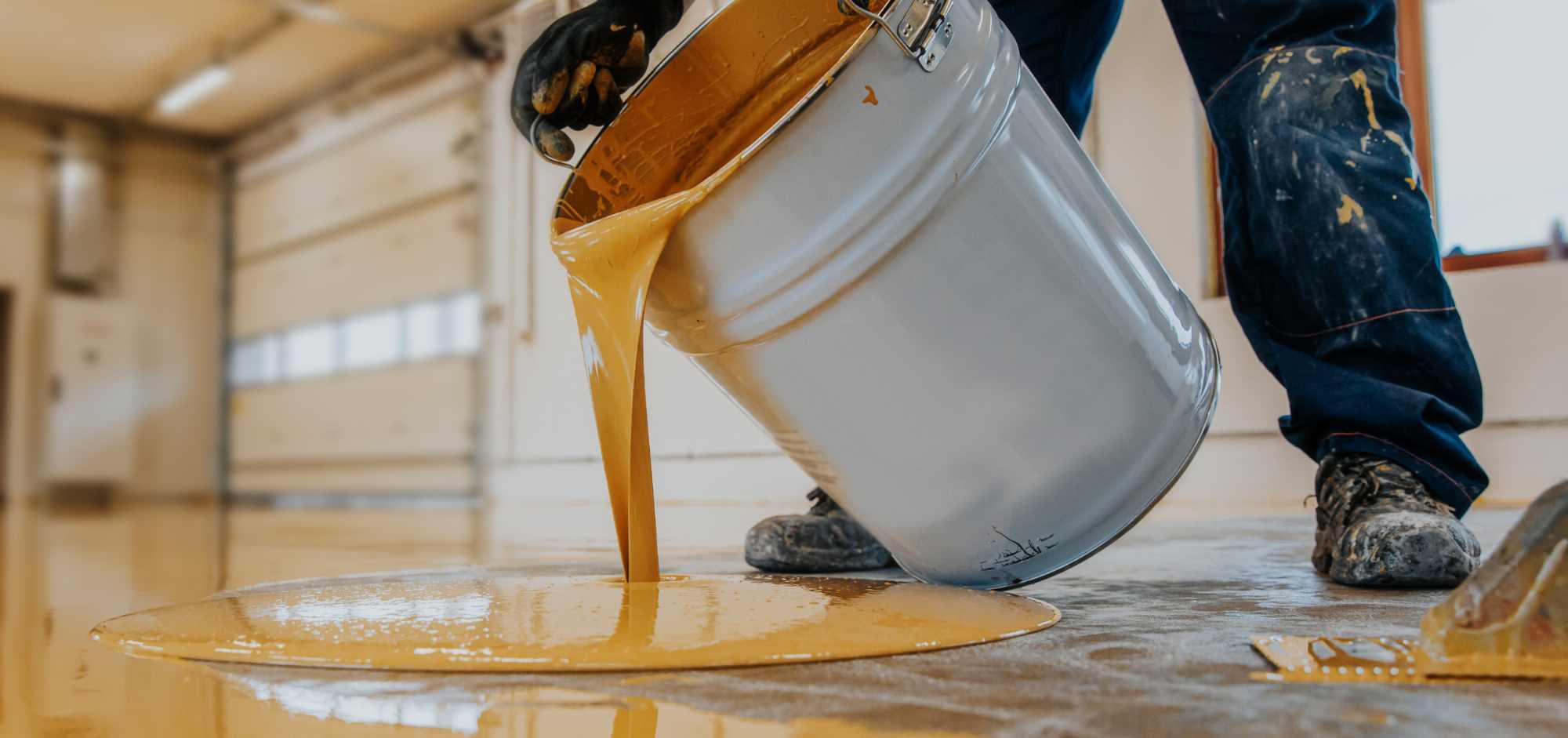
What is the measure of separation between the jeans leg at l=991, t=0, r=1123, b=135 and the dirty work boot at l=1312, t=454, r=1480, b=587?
670mm

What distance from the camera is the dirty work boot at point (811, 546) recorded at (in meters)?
1.39

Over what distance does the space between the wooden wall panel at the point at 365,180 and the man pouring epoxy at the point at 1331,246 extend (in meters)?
5.70

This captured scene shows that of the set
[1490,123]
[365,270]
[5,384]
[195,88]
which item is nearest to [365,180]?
[365,270]

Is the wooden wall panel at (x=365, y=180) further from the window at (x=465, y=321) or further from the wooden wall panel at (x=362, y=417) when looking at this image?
the wooden wall panel at (x=362, y=417)

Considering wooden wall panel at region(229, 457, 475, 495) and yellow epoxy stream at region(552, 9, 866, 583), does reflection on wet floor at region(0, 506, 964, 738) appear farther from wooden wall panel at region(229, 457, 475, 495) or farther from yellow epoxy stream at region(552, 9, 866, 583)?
wooden wall panel at region(229, 457, 475, 495)

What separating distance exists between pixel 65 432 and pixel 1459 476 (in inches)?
393

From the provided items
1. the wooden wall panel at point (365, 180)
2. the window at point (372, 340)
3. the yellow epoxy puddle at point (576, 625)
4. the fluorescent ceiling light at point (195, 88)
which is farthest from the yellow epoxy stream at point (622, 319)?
the fluorescent ceiling light at point (195, 88)

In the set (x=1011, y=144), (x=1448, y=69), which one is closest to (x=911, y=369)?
(x=1011, y=144)

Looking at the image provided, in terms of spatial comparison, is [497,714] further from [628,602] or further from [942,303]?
[942,303]

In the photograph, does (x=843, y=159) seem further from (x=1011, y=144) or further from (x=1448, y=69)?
(x=1448, y=69)

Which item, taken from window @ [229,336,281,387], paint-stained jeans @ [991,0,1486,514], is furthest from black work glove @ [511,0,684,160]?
window @ [229,336,281,387]

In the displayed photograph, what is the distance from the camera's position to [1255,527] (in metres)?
2.18

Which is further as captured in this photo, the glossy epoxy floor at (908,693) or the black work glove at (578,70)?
the black work glove at (578,70)

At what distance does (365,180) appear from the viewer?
7.62 metres
